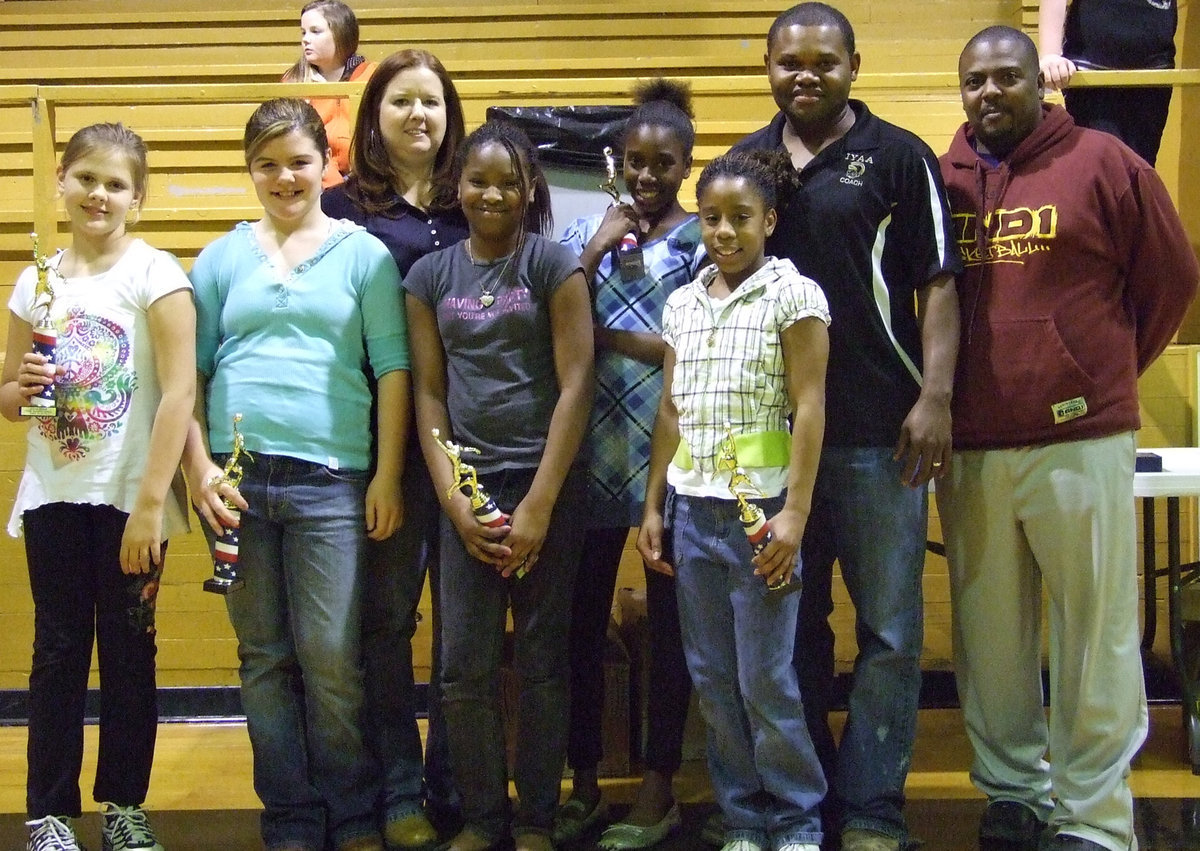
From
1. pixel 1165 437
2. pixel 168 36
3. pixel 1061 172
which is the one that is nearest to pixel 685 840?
pixel 1061 172

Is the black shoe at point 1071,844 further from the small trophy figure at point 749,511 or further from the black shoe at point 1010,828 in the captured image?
the small trophy figure at point 749,511

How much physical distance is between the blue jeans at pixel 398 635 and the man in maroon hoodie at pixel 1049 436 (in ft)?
3.79

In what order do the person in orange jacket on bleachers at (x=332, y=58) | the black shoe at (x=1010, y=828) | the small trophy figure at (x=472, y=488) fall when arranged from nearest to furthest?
the small trophy figure at (x=472, y=488)
the black shoe at (x=1010, y=828)
the person in orange jacket on bleachers at (x=332, y=58)

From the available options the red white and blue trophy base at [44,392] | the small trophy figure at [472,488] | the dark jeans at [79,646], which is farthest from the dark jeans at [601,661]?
the red white and blue trophy base at [44,392]

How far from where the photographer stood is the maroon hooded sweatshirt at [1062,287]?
7.52 feet

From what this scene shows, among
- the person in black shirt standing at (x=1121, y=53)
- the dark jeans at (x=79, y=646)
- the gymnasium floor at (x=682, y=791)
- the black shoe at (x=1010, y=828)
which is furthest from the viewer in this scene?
the person in black shirt standing at (x=1121, y=53)

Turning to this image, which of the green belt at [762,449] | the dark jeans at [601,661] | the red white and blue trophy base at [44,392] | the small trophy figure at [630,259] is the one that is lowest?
the dark jeans at [601,661]

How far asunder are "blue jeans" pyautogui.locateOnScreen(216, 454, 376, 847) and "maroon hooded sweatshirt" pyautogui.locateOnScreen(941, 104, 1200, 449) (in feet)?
4.38

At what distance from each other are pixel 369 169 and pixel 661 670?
1314mm

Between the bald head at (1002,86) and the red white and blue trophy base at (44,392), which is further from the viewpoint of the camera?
the bald head at (1002,86)

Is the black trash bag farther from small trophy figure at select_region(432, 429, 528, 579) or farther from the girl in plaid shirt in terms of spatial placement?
small trophy figure at select_region(432, 429, 528, 579)

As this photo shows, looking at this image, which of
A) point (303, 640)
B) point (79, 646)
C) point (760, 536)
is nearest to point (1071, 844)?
point (760, 536)

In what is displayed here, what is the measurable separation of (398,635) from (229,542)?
17.3 inches

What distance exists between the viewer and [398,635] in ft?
8.04
